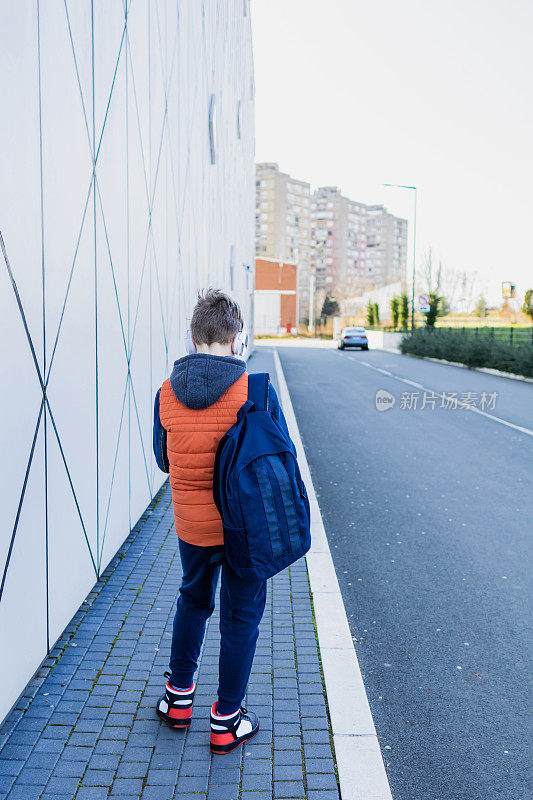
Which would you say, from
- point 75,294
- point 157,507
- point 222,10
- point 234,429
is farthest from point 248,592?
point 222,10

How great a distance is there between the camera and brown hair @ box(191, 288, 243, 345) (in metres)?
2.74

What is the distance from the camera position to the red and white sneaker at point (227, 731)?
285 cm

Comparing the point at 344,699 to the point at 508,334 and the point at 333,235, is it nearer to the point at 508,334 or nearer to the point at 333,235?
the point at 508,334

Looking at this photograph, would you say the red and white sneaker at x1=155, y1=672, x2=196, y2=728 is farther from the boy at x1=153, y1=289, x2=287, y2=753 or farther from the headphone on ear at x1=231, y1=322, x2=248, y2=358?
the headphone on ear at x1=231, y1=322, x2=248, y2=358

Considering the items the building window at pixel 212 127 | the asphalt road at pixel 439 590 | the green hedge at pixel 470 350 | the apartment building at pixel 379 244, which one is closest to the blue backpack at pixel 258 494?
the asphalt road at pixel 439 590

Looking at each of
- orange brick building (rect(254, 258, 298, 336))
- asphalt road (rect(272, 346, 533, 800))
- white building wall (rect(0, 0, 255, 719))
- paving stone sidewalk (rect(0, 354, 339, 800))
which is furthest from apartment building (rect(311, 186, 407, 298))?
paving stone sidewalk (rect(0, 354, 339, 800))

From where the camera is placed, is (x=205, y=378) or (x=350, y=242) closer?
(x=205, y=378)

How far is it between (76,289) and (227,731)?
2458mm

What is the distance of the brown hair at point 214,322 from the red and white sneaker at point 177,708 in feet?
4.84

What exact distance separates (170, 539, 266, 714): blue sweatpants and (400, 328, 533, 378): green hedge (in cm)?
2131

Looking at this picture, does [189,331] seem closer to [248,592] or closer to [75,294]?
[248,592]

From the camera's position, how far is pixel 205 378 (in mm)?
2660

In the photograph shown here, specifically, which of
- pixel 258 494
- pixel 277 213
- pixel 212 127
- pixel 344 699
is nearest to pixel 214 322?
pixel 258 494

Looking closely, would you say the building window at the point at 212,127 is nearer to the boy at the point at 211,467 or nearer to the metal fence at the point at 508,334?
the boy at the point at 211,467
